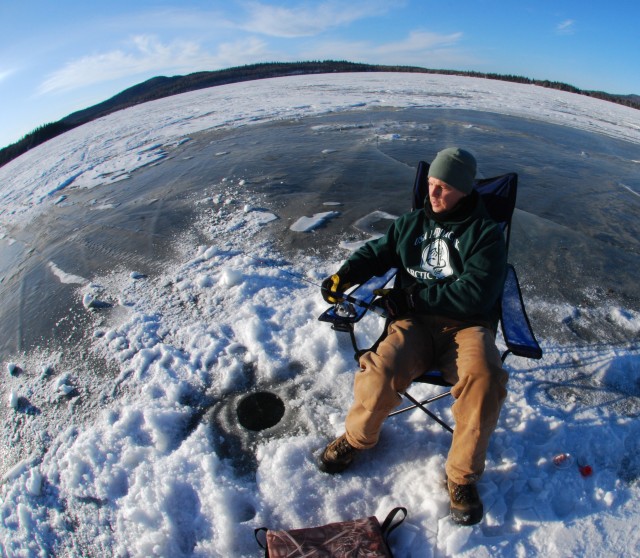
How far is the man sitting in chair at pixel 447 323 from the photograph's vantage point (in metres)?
1.90

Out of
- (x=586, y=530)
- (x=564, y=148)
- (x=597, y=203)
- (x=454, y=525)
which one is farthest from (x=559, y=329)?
(x=564, y=148)

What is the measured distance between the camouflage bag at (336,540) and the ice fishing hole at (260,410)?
0.68m

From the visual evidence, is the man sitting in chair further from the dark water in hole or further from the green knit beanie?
the dark water in hole

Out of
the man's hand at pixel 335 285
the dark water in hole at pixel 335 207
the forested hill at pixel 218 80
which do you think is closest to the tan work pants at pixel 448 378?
the man's hand at pixel 335 285

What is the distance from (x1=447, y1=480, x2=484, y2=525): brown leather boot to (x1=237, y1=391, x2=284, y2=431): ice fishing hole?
1047mm

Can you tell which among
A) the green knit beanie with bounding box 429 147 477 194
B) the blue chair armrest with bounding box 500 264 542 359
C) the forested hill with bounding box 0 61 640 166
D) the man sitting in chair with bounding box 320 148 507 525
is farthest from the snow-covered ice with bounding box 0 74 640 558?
the forested hill with bounding box 0 61 640 166

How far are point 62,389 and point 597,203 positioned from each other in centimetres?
612

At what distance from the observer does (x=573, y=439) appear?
2.26m

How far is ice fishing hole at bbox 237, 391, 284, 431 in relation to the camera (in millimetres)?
2484

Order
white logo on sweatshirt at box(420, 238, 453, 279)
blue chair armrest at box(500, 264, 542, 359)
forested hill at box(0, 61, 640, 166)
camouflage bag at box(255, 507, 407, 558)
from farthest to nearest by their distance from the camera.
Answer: forested hill at box(0, 61, 640, 166)
white logo on sweatshirt at box(420, 238, 453, 279)
blue chair armrest at box(500, 264, 542, 359)
camouflage bag at box(255, 507, 407, 558)

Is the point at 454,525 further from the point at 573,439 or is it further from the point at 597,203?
the point at 597,203

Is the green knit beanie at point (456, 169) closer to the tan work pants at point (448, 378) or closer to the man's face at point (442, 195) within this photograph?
the man's face at point (442, 195)

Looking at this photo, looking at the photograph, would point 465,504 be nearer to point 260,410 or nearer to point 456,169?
point 260,410

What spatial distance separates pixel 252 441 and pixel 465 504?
115cm
